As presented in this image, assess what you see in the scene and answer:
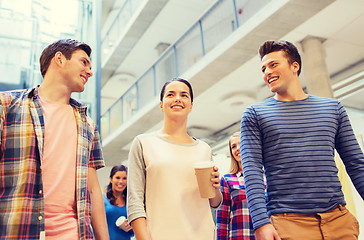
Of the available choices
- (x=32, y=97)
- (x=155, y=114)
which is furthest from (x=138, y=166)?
(x=155, y=114)

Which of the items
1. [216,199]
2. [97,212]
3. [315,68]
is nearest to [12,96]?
[97,212]

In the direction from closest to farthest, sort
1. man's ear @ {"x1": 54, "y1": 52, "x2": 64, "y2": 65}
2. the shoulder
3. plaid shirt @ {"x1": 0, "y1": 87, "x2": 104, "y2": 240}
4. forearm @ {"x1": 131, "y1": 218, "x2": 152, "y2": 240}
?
plaid shirt @ {"x1": 0, "y1": 87, "x2": 104, "y2": 240}
the shoulder
forearm @ {"x1": 131, "y1": 218, "x2": 152, "y2": 240}
man's ear @ {"x1": 54, "y1": 52, "x2": 64, "y2": 65}

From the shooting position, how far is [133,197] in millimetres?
1673

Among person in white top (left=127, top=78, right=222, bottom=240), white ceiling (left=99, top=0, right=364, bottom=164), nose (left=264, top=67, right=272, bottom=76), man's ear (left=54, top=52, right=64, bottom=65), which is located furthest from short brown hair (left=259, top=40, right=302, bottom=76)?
white ceiling (left=99, top=0, right=364, bottom=164)

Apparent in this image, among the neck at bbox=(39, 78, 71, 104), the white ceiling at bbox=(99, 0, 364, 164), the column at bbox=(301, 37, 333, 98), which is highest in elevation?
the white ceiling at bbox=(99, 0, 364, 164)

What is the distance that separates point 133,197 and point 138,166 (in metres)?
0.16

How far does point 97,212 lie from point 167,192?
13.5 inches

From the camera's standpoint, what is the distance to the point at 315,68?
5.98m

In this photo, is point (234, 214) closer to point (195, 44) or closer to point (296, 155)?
point (296, 155)

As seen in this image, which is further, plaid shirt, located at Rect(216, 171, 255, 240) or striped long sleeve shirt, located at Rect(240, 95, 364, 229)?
plaid shirt, located at Rect(216, 171, 255, 240)

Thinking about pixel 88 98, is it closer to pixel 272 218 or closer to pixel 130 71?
pixel 272 218

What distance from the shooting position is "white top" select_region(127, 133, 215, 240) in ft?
5.37

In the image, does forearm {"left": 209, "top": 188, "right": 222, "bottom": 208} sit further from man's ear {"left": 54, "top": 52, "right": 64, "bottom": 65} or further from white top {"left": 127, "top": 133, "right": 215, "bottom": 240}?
man's ear {"left": 54, "top": 52, "right": 64, "bottom": 65}

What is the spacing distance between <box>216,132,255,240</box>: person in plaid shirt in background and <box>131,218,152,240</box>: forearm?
1000 millimetres
